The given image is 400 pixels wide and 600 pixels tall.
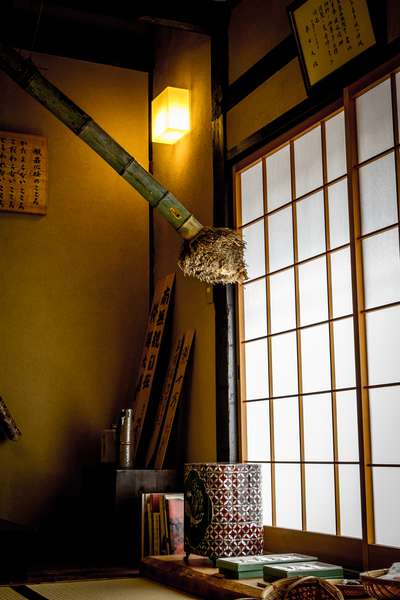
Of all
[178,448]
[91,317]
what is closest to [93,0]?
[91,317]

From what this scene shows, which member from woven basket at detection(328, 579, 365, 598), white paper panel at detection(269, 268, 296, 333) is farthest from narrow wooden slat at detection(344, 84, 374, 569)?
white paper panel at detection(269, 268, 296, 333)

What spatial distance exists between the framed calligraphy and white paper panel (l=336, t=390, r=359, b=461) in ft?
5.06

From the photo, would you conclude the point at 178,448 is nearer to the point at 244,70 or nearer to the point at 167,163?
the point at 167,163

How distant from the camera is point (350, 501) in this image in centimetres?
364

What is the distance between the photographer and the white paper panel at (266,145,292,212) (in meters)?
4.32

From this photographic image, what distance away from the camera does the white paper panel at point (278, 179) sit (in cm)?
432

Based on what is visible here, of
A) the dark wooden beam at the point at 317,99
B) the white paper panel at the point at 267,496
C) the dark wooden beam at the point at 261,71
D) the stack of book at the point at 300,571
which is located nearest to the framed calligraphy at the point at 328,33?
the dark wooden beam at the point at 317,99

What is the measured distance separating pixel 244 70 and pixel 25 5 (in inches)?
82.1

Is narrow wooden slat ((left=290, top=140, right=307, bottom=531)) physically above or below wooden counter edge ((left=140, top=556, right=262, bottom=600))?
above

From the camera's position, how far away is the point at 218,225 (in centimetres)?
484

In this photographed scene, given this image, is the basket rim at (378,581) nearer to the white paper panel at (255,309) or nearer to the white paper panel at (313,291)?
the white paper panel at (313,291)

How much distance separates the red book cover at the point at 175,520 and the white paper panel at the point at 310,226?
5.10 feet

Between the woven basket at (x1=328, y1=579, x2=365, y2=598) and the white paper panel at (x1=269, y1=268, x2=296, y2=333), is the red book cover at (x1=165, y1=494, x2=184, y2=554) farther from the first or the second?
the woven basket at (x1=328, y1=579, x2=365, y2=598)

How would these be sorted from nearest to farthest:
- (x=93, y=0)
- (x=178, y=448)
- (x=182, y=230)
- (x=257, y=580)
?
1. (x=257, y=580)
2. (x=182, y=230)
3. (x=93, y=0)
4. (x=178, y=448)
